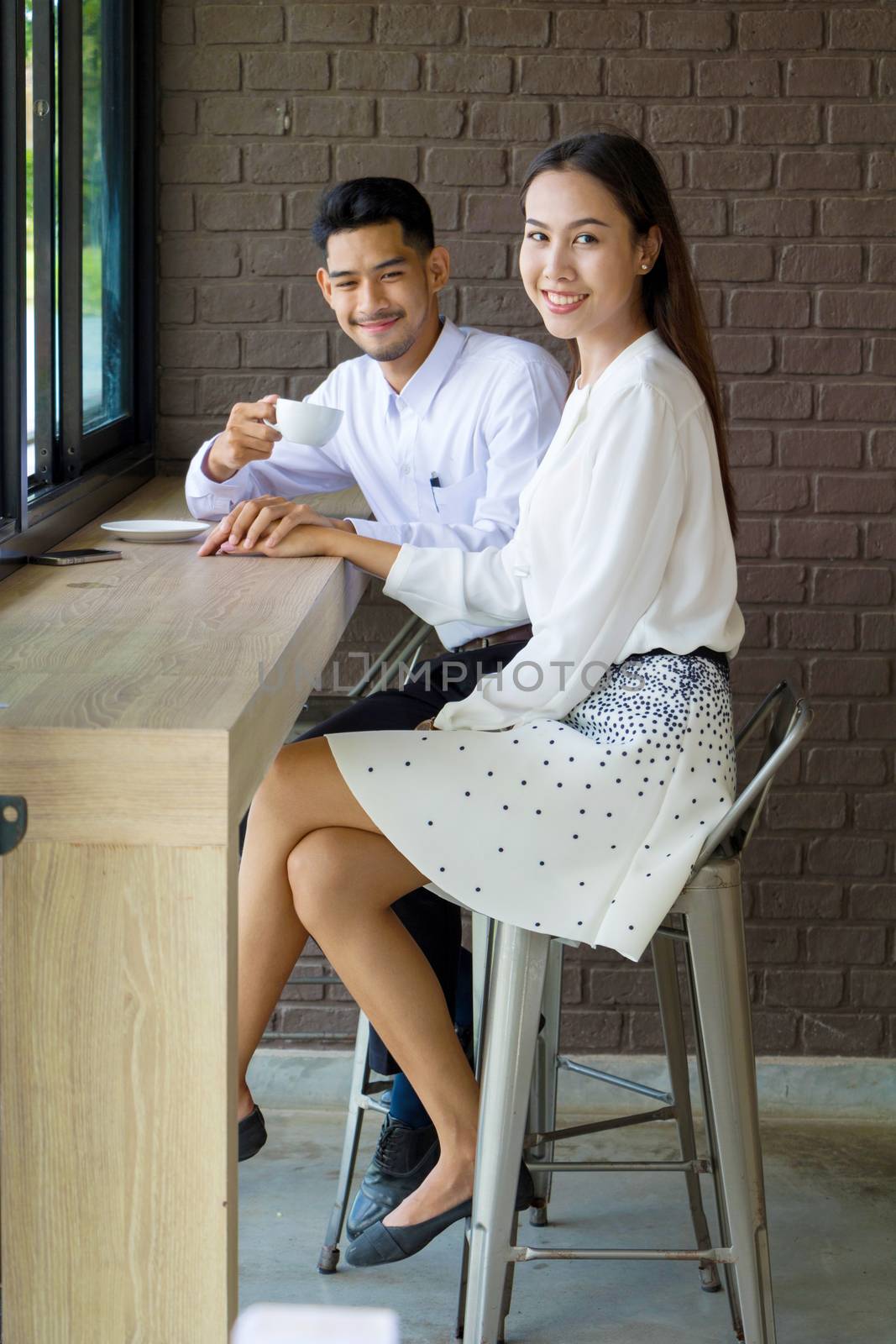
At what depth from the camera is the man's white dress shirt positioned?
2.34 metres

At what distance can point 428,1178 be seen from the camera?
1.88 meters

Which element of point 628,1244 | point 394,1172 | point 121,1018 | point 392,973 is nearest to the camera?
point 121,1018

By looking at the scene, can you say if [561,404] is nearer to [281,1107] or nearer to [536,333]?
[536,333]

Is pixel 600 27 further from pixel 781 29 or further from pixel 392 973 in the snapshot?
pixel 392 973

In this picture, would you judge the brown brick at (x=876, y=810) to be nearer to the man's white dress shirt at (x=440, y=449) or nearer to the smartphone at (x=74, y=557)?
the man's white dress shirt at (x=440, y=449)

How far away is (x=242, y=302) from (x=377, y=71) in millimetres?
517

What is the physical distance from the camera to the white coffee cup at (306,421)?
2.09m

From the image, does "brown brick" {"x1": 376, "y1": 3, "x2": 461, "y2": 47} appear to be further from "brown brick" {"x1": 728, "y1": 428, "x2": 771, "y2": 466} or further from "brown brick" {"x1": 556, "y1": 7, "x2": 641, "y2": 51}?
"brown brick" {"x1": 728, "y1": 428, "x2": 771, "y2": 466}

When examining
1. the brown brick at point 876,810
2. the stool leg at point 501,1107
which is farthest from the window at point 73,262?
the brown brick at point 876,810

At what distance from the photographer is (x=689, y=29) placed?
8.96 feet

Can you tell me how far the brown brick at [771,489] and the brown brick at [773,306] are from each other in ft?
0.96

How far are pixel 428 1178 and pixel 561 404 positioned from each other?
1.27 meters

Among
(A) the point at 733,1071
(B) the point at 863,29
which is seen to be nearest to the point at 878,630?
(B) the point at 863,29

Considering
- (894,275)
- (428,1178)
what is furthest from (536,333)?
(428,1178)
